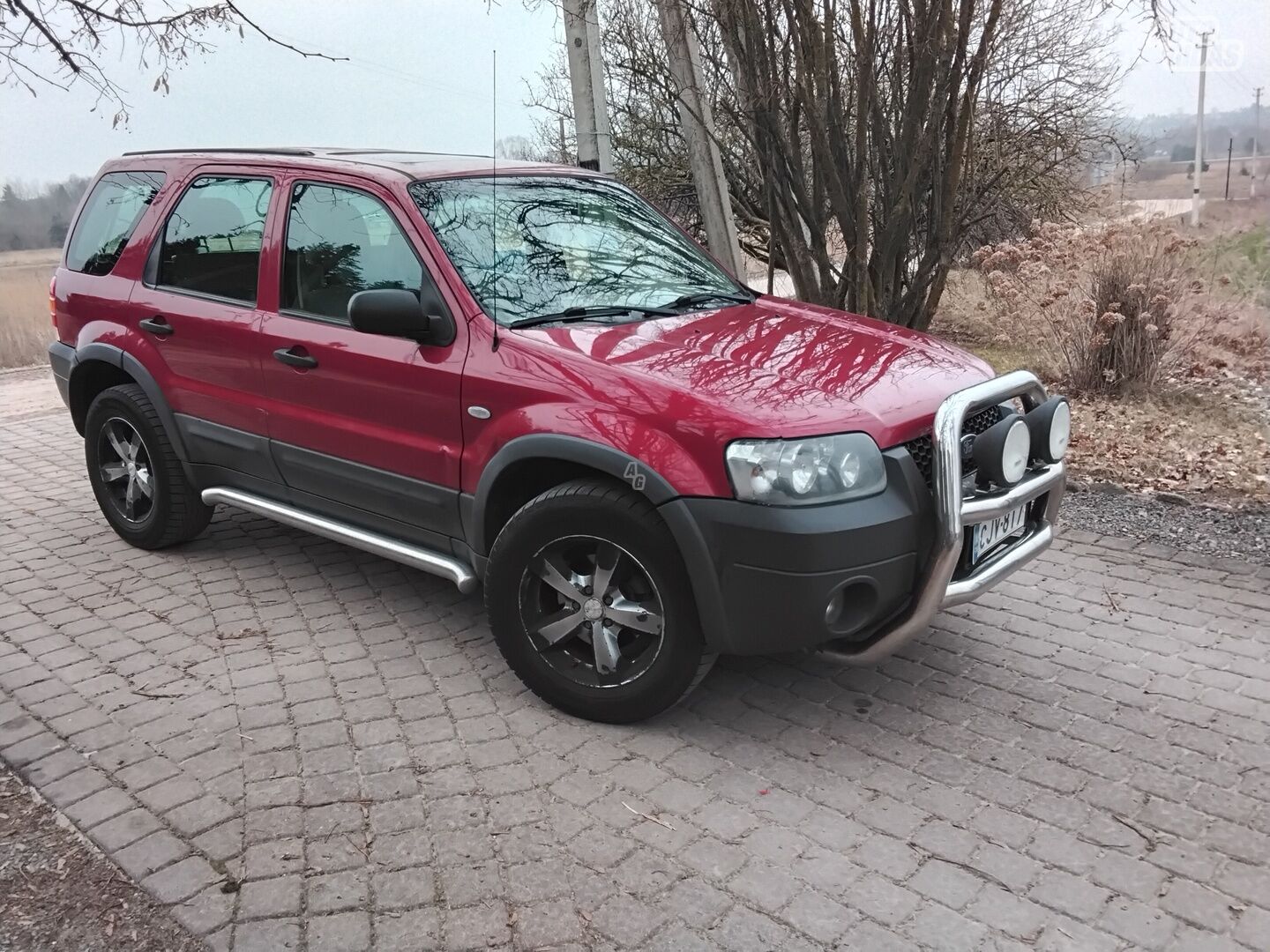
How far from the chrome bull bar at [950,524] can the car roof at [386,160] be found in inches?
84.2

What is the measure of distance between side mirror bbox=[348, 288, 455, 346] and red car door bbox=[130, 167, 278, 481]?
0.96 metres

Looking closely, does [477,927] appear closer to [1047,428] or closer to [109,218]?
[1047,428]

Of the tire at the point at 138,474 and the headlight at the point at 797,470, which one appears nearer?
the headlight at the point at 797,470

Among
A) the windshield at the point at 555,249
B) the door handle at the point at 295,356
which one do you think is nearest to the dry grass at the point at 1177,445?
the windshield at the point at 555,249

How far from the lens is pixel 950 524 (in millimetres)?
3186

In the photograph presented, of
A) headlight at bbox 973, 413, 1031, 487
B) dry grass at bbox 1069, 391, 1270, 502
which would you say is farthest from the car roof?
dry grass at bbox 1069, 391, 1270, 502

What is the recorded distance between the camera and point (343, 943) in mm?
2588

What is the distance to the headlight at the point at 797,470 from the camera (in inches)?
121

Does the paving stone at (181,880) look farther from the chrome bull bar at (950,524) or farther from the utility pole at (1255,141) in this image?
the utility pole at (1255,141)

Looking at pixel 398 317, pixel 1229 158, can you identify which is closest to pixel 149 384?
pixel 398 317

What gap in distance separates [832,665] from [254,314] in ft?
9.39

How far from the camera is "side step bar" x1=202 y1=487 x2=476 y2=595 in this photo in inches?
153

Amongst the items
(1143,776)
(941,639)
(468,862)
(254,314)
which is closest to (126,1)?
(254,314)

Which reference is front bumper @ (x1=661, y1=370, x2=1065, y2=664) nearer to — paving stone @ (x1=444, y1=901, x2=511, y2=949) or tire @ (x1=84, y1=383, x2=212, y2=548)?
paving stone @ (x1=444, y1=901, x2=511, y2=949)
